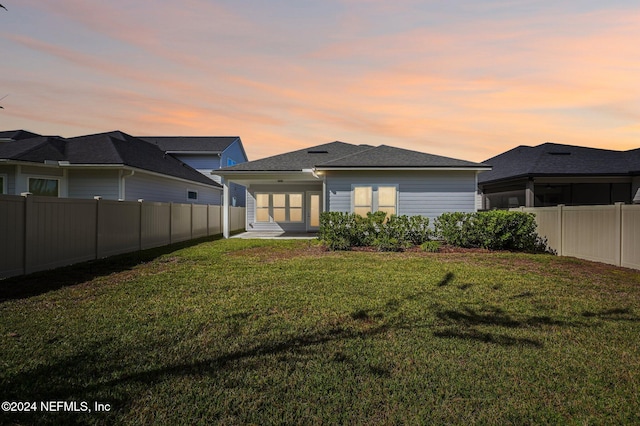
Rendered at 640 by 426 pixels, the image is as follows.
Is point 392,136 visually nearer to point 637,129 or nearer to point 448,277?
point 637,129

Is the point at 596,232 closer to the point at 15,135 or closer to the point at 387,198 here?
the point at 387,198

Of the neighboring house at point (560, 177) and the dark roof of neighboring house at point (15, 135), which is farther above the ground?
the dark roof of neighboring house at point (15, 135)

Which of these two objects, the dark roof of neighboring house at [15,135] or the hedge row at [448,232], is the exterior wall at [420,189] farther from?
the dark roof of neighboring house at [15,135]

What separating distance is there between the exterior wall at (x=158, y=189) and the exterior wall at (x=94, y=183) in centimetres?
43

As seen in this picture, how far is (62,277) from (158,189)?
404 inches

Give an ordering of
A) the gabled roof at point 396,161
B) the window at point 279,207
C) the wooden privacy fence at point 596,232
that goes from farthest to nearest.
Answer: the window at point 279,207, the gabled roof at point 396,161, the wooden privacy fence at point 596,232

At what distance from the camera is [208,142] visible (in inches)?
1027

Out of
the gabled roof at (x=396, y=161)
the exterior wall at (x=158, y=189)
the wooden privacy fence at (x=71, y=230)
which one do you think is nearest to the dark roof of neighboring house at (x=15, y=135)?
the exterior wall at (x=158, y=189)

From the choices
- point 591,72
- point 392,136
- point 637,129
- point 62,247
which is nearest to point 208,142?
point 392,136

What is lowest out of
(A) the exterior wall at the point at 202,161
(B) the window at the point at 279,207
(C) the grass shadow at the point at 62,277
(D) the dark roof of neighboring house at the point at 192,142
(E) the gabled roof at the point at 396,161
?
(C) the grass shadow at the point at 62,277

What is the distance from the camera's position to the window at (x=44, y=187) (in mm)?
13099

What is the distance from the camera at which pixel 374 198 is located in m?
14.1

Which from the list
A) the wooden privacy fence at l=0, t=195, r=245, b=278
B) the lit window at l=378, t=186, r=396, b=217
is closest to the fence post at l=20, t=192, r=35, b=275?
the wooden privacy fence at l=0, t=195, r=245, b=278

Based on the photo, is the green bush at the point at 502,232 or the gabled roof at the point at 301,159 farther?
the gabled roof at the point at 301,159
